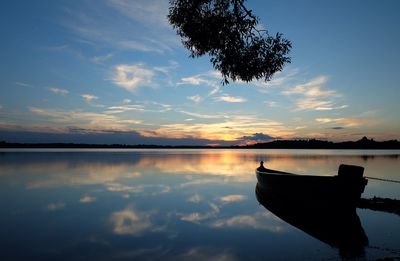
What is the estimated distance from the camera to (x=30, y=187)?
3092cm

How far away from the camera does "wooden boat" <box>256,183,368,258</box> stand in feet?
40.2

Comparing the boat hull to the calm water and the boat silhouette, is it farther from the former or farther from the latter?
the calm water

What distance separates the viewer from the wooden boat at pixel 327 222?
12.3 m

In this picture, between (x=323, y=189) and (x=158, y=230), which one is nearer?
(x=158, y=230)

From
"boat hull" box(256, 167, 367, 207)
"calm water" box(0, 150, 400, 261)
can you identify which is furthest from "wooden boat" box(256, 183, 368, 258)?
"calm water" box(0, 150, 400, 261)

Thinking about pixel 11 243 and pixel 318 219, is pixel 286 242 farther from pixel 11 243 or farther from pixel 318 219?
pixel 11 243

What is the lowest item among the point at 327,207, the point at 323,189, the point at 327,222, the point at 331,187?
the point at 327,222

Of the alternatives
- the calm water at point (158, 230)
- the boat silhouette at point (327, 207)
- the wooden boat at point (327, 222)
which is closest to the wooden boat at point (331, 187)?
the boat silhouette at point (327, 207)

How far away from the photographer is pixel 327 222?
16109 millimetres

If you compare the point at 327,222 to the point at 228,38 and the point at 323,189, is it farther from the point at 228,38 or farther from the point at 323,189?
the point at 228,38

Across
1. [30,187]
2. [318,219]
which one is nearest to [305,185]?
[318,219]

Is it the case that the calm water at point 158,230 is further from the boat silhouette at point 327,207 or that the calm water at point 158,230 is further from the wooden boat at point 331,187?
the wooden boat at point 331,187

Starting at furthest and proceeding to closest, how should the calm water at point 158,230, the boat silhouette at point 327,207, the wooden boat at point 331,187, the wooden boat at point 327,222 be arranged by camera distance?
1. the wooden boat at point 331,187
2. the boat silhouette at point 327,207
3. the wooden boat at point 327,222
4. the calm water at point 158,230

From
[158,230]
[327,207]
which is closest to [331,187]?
[327,207]
